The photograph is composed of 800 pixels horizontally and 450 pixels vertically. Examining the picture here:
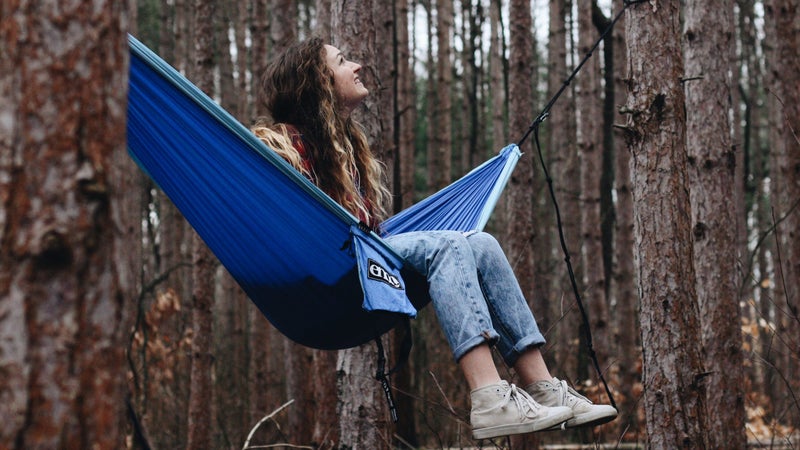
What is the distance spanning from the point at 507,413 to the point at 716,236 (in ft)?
7.20

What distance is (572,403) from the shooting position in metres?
2.19

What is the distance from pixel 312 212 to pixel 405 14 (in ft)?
20.4

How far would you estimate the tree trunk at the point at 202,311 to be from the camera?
4.94 m

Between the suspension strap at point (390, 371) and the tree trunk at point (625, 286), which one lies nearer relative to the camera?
the suspension strap at point (390, 371)

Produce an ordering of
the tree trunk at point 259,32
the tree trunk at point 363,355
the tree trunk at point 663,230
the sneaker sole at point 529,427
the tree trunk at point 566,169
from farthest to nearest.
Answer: the tree trunk at point 566,169, the tree trunk at point 259,32, the tree trunk at point 363,355, the tree trunk at point 663,230, the sneaker sole at point 529,427

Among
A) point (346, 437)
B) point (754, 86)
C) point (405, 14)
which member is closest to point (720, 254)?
point (346, 437)

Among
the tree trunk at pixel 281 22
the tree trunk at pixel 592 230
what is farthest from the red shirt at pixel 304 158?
the tree trunk at pixel 592 230

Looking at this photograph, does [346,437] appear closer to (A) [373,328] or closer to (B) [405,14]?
(A) [373,328]

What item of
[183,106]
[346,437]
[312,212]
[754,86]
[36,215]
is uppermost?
[754,86]

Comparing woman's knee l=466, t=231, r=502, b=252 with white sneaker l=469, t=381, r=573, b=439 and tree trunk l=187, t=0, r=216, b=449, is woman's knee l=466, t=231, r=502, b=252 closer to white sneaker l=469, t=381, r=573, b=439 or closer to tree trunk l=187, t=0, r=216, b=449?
A: white sneaker l=469, t=381, r=573, b=439

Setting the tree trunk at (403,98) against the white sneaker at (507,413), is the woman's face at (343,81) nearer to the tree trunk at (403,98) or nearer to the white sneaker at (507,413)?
the white sneaker at (507,413)

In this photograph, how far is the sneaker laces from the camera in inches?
81.4

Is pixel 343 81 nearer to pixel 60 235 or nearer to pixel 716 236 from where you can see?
pixel 60 235

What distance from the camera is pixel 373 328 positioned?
2.44 meters
